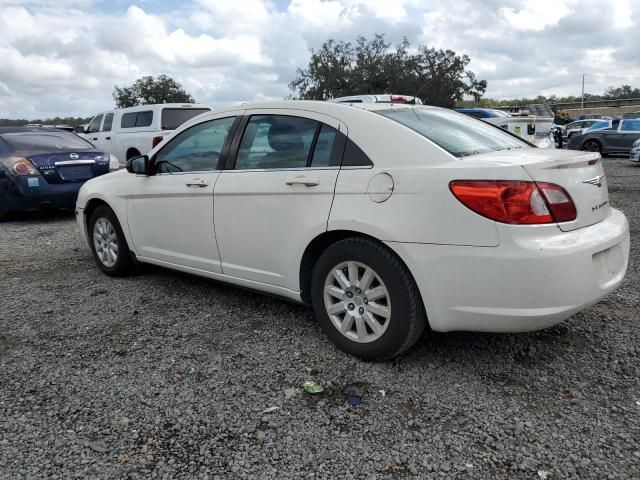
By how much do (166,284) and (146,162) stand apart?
1.12 metres

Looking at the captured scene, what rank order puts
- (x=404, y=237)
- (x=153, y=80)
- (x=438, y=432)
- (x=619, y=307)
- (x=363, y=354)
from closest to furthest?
(x=438, y=432), (x=404, y=237), (x=363, y=354), (x=619, y=307), (x=153, y=80)

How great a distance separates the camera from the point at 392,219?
118 inches

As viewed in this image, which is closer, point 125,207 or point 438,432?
point 438,432

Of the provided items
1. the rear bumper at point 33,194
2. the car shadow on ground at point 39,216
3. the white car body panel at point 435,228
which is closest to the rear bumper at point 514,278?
the white car body panel at point 435,228

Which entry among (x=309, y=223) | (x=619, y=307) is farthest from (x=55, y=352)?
(x=619, y=307)

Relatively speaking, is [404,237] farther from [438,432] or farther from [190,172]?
[190,172]

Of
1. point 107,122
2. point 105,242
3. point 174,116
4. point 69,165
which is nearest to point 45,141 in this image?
point 69,165

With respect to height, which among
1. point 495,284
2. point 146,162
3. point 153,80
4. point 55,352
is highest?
point 153,80

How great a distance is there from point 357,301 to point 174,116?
11549 millimetres

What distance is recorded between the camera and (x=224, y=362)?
11.2ft

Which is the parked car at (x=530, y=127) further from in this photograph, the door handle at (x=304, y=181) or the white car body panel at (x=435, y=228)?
the door handle at (x=304, y=181)

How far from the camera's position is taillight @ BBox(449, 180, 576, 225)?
108 inches

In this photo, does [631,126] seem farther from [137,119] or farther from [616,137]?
[137,119]

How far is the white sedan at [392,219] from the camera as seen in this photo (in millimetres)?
2762
